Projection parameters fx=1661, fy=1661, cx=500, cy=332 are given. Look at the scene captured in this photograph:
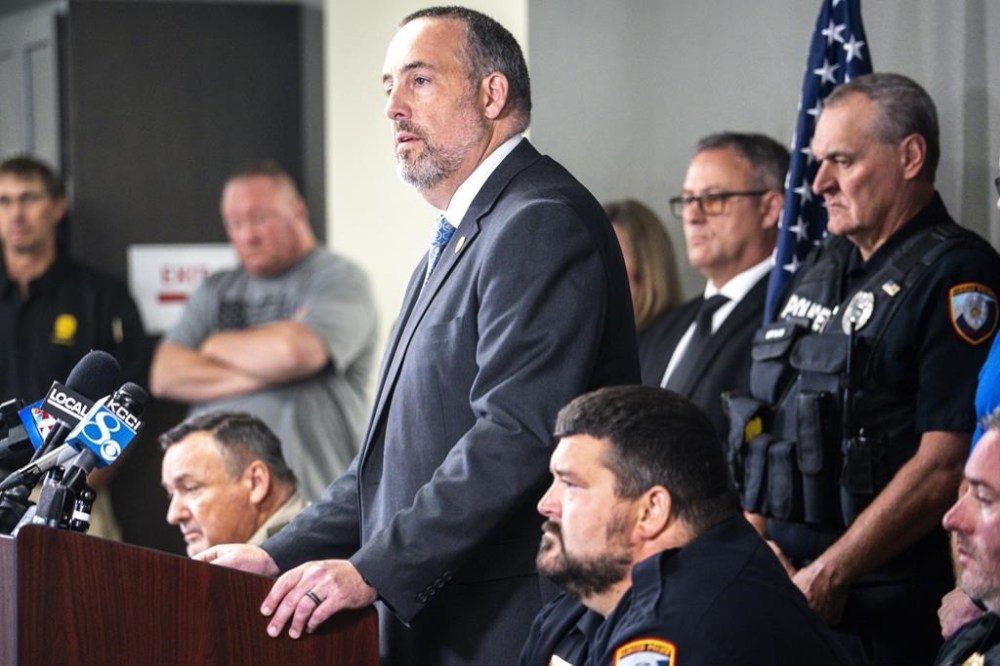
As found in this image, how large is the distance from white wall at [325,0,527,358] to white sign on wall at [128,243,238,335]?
713 millimetres

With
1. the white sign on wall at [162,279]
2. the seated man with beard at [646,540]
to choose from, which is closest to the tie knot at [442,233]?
the seated man with beard at [646,540]

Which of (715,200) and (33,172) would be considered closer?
(715,200)

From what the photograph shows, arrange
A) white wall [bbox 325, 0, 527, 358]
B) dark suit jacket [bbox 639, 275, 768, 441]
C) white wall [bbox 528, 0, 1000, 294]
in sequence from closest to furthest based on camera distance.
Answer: dark suit jacket [bbox 639, 275, 768, 441] < white wall [bbox 528, 0, 1000, 294] < white wall [bbox 325, 0, 527, 358]

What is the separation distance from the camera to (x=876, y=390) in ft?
11.9

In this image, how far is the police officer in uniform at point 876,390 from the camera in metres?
3.52

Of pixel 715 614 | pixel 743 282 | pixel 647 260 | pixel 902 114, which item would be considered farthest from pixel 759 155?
pixel 715 614

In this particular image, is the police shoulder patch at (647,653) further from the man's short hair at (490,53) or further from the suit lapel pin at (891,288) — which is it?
the suit lapel pin at (891,288)

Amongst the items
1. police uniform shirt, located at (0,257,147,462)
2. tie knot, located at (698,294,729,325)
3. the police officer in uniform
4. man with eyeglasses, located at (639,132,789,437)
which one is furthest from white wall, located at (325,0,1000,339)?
police uniform shirt, located at (0,257,147,462)

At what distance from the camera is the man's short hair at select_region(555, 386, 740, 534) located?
2.51 metres

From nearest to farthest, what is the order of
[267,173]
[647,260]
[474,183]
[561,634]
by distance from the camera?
[561,634] → [474,183] → [647,260] → [267,173]

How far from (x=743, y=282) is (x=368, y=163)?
233 cm

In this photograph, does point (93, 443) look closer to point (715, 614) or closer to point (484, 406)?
point (484, 406)

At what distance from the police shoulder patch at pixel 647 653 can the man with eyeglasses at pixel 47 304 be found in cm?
446

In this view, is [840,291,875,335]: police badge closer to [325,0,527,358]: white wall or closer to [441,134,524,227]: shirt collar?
[441,134,524,227]: shirt collar
